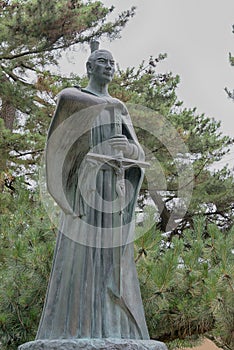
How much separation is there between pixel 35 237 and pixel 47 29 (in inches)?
211

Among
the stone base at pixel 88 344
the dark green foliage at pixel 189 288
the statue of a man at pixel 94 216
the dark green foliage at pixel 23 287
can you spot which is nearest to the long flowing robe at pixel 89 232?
the statue of a man at pixel 94 216

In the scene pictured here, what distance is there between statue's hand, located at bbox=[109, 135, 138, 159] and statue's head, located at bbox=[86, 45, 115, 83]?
468 millimetres

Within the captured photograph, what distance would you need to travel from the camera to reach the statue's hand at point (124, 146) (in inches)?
162

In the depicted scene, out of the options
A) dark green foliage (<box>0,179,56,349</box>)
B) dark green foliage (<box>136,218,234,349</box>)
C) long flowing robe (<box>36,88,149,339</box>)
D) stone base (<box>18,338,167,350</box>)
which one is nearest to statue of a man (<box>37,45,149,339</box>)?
long flowing robe (<box>36,88,149,339</box>)

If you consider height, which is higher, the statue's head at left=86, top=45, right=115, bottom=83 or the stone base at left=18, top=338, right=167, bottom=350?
the statue's head at left=86, top=45, right=115, bottom=83

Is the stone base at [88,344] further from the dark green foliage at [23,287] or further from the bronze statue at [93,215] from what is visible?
the dark green foliage at [23,287]

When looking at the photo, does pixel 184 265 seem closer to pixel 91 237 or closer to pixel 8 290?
pixel 8 290

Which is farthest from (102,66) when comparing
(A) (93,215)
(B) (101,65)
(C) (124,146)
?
(A) (93,215)

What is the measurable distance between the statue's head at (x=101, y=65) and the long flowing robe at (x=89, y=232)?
6.6 inches

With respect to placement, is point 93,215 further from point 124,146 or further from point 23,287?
point 23,287

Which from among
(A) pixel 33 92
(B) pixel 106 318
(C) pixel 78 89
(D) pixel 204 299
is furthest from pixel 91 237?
(A) pixel 33 92

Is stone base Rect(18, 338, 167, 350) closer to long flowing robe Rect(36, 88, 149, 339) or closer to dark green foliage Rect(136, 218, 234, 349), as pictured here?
long flowing robe Rect(36, 88, 149, 339)

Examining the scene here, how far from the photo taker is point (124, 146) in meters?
4.13

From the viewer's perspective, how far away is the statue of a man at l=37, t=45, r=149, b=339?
12.5 feet
